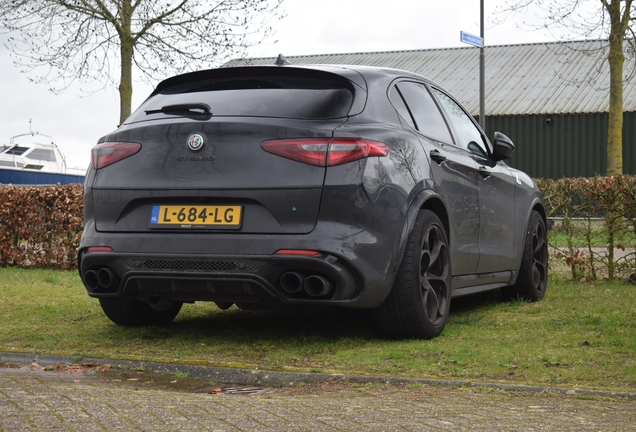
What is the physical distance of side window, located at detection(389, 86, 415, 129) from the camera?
570 centimetres

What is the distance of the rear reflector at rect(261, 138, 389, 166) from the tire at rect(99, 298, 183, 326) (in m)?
1.78

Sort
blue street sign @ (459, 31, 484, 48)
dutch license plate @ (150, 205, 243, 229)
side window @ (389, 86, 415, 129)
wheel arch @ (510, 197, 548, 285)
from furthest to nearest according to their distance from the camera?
blue street sign @ (459, 31, 484, 48) → wheel arch @ (510, 197, 548, 285) → side window @ (389, 86, 415, 129) → dutch license plate @ (150, 205, 243, 229)

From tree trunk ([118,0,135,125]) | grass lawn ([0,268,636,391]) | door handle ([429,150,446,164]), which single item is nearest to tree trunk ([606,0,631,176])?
tree trunk ([118,0,135,125])

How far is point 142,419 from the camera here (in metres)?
3.32

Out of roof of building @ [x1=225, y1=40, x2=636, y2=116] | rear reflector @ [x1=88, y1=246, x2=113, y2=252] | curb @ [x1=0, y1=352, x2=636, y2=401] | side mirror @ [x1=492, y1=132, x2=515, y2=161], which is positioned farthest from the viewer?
roof of building @ [x1=225, y1=40, x2=636, y2=116]

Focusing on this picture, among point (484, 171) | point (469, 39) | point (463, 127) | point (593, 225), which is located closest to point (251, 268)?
point (484, 171)

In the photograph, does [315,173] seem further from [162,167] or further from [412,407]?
[412,407]

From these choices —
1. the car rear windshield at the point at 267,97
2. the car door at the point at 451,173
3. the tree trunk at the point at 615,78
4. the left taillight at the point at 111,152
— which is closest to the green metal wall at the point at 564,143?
the tree trunk at the point at 615,78

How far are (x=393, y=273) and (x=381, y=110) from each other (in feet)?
3.30

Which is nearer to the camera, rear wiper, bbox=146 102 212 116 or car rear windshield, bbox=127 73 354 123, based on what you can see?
car rear windshield, bbox=127 73 354 123

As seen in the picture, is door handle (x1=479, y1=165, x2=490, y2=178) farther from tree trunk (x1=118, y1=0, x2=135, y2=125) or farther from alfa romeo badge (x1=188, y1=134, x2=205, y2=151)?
tree trunk (x1=118, y1=0, x2=135, y2=125)

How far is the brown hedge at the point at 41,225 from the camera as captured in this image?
11.4m

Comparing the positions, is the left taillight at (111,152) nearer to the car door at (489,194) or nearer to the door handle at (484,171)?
the car door at (489,194)

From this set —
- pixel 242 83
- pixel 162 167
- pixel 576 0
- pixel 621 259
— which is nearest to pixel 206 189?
pixel 162 167
